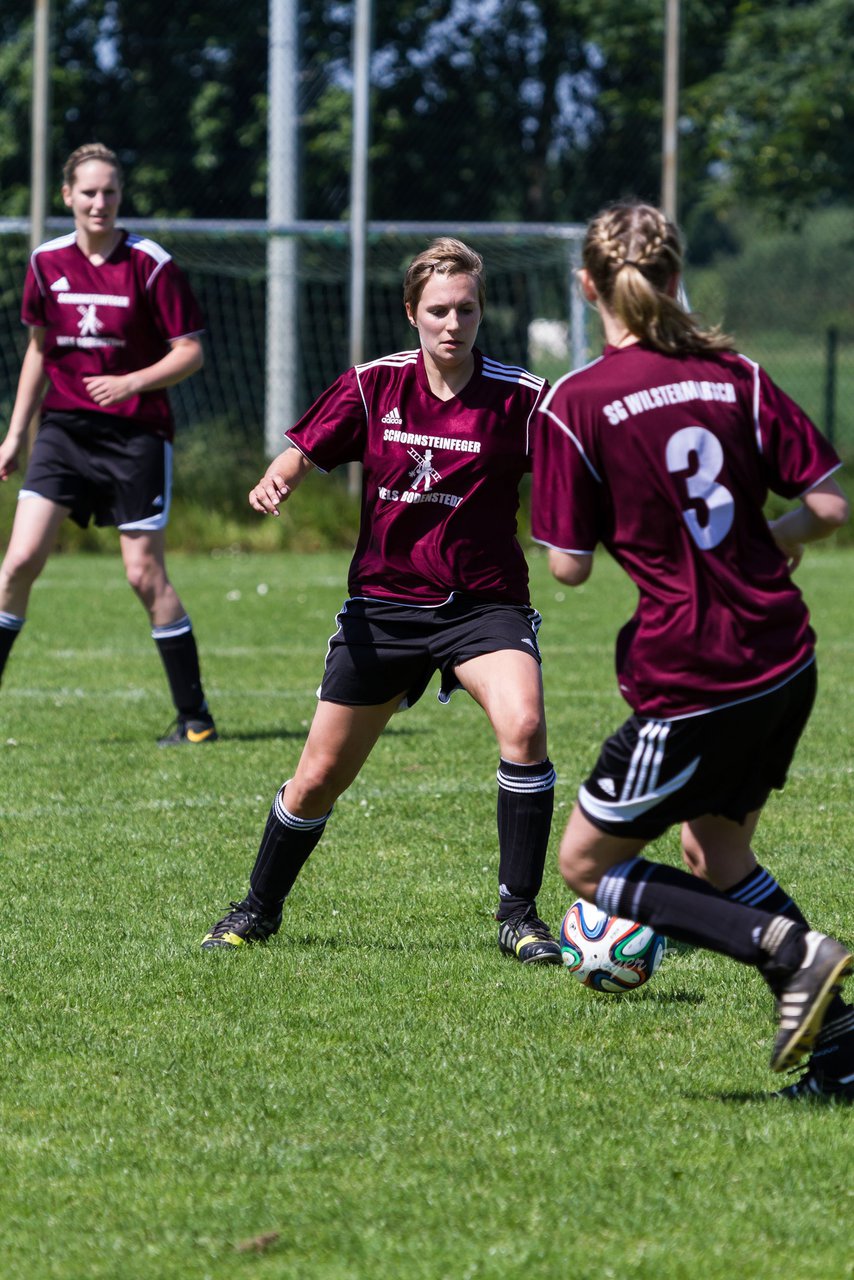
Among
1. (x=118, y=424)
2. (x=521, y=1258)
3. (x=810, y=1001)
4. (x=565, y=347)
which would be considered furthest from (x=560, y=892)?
(x=565, y=347)

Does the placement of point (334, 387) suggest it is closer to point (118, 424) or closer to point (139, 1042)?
point (139, 1042)

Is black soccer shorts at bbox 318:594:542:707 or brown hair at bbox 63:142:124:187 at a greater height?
brown hair at bbox 63:142:124:187

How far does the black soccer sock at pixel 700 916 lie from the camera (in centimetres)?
339

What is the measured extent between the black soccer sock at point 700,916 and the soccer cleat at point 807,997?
28mm

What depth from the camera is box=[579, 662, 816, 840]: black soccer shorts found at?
3389mm

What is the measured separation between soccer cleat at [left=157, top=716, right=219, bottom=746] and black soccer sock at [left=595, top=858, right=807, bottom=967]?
4287 mm

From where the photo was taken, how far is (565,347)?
18.0 metres

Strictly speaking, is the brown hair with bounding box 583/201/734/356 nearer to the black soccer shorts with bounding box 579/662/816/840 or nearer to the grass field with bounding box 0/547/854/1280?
the black soccer shorts with bounding box 579/662/816/840

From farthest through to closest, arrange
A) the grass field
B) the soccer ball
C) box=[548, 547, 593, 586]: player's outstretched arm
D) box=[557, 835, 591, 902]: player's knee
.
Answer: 1. the soccer ball
2. box=[557, 835, 591, 902]: player's knee
3. box=[548, 547, 593, 586]: player's outstretched arm
4. the grass field

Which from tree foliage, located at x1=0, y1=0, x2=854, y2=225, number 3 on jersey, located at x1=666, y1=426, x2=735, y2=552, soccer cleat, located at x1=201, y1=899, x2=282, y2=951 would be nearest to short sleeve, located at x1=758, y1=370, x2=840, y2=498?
number 3 on jersey, located at x1=666, y1=426, x2=735, y2=552

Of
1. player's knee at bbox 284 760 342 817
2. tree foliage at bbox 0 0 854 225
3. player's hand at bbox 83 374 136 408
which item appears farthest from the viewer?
tree foliage at bbox 0 0 854 225

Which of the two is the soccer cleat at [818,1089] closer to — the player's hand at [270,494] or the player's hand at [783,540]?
the player's hand at [783,540]

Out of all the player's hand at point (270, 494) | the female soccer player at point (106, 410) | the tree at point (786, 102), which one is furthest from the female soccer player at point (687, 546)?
the tree at point (786, 102)

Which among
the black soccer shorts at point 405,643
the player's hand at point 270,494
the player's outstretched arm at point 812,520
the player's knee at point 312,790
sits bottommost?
the player's knee at point 312,790
